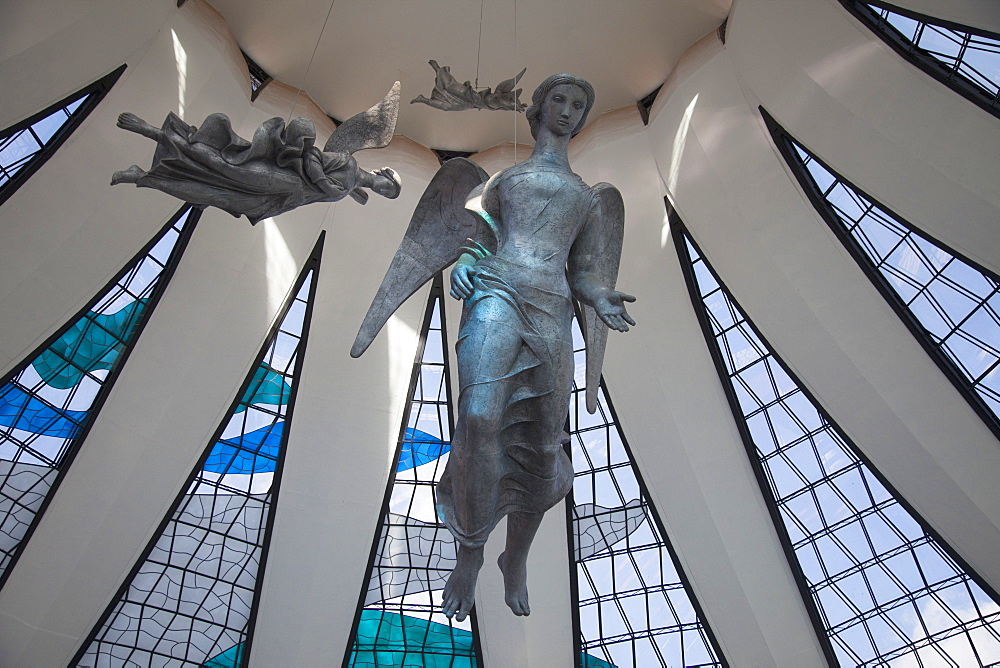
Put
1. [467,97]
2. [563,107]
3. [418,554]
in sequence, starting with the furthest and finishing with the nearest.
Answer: [418,554] < [467,97] < [563,107]

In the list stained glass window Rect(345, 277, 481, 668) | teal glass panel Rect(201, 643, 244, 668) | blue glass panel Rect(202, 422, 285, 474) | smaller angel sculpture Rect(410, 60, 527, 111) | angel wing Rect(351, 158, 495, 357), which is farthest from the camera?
stained glass window Rect(345, 277, 481, 668)

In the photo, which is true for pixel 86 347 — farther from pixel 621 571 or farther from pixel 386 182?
pixel 621 571

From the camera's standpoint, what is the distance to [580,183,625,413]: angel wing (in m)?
7.58

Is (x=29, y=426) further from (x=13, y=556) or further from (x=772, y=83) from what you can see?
(x=772, y=83)

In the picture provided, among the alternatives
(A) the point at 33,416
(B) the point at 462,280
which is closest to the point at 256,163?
(B) the point at 462,280

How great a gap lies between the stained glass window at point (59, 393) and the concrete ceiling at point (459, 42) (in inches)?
131

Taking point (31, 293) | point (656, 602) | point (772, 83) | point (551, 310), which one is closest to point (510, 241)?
point (551, 310)

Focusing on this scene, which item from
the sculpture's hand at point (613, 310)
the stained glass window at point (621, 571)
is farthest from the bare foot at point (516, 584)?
the stained glass window at point (621, 571)

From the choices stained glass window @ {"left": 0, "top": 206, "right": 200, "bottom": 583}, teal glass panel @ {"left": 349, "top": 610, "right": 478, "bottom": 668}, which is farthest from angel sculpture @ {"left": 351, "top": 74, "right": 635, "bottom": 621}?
teal glass panel @ {"left": 349, "top": 610, "right": 478, "bottom": 668}

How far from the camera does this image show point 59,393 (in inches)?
527

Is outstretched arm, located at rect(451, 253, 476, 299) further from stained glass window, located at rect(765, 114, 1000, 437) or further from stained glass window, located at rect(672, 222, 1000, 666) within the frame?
stained glass window, located at rect(672, 222, 1000, 666)

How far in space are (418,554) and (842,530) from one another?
270 inches

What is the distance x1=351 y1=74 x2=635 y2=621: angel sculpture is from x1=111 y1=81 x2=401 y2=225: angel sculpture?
38.6 inches

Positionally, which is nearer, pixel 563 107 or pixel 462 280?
pixel 462 280
